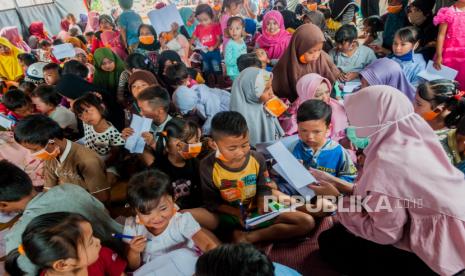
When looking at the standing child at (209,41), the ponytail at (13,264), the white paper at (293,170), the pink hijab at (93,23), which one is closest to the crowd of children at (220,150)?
the ponytail at (13,264)

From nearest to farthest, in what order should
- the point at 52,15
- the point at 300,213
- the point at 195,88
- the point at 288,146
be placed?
the point at 300,213
the point at 288,146
the point at 195,88
the point at 52,15

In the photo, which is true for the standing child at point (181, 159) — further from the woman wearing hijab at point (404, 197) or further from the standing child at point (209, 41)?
the standing child at point (209, 41)

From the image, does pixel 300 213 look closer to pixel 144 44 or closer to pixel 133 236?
pixel 133 236

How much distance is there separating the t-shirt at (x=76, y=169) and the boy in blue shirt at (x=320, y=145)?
1.43 meters

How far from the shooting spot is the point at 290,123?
2.74m

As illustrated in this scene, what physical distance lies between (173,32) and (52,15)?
20.1 feet

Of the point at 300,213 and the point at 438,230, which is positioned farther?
the point at 300,213

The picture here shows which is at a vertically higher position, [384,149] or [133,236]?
[384,149]

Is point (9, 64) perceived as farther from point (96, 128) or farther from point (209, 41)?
point (96, 128)

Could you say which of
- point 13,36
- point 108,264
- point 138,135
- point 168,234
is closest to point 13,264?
point 108,264

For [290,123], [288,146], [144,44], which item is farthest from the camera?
[144,44]

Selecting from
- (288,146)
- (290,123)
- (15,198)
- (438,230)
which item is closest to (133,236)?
(15,198)

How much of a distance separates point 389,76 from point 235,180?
1.88 metres

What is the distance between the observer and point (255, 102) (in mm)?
2490
